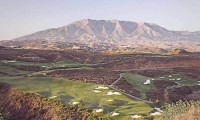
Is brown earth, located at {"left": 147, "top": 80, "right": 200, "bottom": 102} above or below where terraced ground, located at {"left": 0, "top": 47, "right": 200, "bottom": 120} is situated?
below

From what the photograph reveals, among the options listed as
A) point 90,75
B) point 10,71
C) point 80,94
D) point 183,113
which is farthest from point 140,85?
point 183,113

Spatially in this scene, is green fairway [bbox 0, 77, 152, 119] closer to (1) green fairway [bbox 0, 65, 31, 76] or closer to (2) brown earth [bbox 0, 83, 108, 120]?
(2) brown earth [bbox 0, 83, 108, 120]

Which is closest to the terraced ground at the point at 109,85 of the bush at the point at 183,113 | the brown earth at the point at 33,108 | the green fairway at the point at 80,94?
the green fairway at the point at 80,94

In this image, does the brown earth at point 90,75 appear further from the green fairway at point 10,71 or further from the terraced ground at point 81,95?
the green fairway at point 10,71

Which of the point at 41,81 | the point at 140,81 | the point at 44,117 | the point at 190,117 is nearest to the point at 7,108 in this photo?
the point at 44,117

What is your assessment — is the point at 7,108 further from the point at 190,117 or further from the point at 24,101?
the point at 190,117

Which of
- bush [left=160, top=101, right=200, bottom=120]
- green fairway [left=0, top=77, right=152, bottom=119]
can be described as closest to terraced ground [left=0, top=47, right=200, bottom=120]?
green fairway [left=0, top=77, right=152, bottom=119]

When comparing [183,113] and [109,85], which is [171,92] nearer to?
[109,85]
